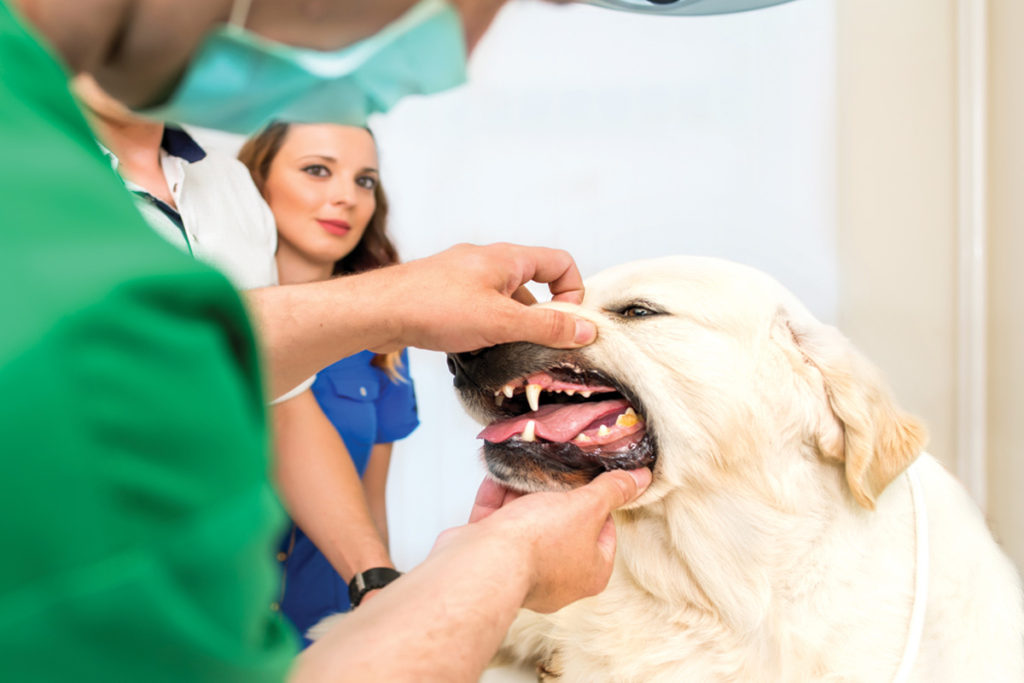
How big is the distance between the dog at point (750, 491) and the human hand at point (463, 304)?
4.1 inches

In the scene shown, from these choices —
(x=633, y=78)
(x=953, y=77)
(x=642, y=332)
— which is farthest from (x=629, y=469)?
(x=953, y=77)

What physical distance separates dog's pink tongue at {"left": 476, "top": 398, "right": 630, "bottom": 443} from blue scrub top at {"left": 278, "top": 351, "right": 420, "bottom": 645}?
3.41ft

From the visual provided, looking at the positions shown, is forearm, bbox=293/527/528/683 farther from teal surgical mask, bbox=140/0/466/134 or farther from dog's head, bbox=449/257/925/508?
dog's head, bbox=449/257/925/508

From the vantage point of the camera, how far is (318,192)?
251cm

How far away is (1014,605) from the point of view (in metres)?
1.38

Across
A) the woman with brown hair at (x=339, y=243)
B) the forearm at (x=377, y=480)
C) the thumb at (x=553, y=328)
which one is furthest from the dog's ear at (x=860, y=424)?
the forearm at (x=377, y=480)

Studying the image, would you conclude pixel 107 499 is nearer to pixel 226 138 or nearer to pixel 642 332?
pixel 642 332

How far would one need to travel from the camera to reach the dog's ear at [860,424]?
4.22 ft

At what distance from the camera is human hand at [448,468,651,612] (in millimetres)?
887

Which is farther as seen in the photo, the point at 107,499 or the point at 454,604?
the point at 454,604

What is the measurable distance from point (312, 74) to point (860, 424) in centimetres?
104

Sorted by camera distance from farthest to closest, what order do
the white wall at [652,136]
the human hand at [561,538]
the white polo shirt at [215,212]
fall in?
the white wall at [652,136] → the white polo shirt at [215,212] → the human hand at [561,538]

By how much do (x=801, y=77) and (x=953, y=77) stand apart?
1.82ft

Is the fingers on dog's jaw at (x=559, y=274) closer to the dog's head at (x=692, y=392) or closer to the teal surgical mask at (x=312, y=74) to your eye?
the dog's head at (x=692, y=392)
